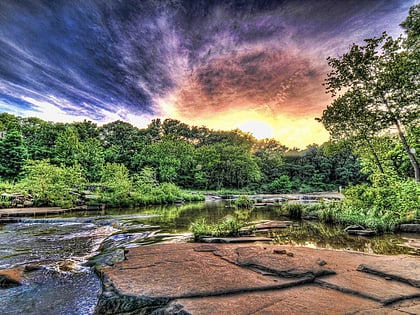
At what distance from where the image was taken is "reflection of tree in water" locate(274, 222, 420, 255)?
5.38 metres

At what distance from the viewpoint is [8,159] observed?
23328mm

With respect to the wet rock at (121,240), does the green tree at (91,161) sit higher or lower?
higher

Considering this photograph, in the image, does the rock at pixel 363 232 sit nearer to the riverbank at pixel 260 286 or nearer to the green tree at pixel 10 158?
the riverbank at pixel 260 286

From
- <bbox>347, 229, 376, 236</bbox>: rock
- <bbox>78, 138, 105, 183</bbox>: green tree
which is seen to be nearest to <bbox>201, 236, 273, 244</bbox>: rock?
<bbox>347, 229, 376, 236</bbox>: rock

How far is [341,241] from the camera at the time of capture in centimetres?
632

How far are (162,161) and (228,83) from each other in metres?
23.4

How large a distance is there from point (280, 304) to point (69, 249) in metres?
5.19

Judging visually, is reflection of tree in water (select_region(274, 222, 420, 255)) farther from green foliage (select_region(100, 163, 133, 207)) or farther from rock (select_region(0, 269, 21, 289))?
green foliage (select_region(100, 163, 133, 207))

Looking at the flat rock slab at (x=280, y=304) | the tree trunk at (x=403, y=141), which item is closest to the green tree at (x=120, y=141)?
the tree trunk at (x=403, y=141)

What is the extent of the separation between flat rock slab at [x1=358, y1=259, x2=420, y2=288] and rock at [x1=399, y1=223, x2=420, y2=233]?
535 cm

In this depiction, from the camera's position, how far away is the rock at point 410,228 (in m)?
7.50

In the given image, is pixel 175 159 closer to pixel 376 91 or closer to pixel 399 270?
pixel 376 91

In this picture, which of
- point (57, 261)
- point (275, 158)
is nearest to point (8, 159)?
point (57, 261)

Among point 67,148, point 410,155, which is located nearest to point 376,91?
point 410,155
